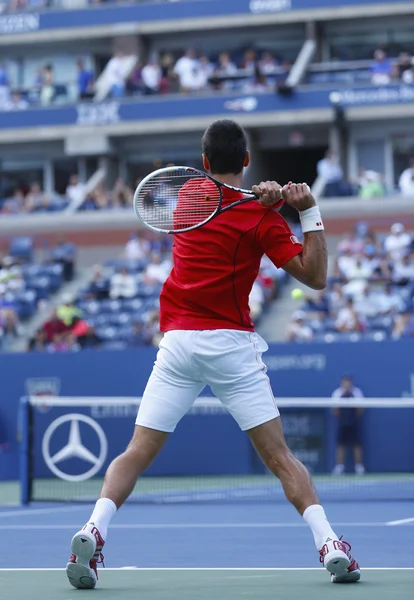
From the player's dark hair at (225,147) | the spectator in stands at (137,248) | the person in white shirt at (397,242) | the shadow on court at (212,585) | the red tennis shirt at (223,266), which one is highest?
the player's dark hair at (225,147)

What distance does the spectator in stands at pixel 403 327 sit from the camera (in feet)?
58.4

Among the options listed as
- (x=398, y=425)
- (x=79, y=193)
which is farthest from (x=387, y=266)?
(x=79, y=193)

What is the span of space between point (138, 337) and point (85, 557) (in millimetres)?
13777

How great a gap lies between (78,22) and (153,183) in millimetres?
26688

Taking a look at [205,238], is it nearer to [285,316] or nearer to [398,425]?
[398,425]

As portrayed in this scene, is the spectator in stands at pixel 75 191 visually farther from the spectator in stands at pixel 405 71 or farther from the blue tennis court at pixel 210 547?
the blue tennis court at pixel 210 547

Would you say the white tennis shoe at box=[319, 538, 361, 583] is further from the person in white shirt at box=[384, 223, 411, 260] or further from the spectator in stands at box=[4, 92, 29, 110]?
the spectator in stands at box=[4, 92, 29, 110]

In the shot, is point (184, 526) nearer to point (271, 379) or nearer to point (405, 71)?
point (271, 379)

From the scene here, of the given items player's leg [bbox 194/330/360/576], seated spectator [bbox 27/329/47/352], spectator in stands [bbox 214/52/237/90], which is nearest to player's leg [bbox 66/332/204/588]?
player's leg [bbox 194/330/360/576]

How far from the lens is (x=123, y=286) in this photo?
72.1ft

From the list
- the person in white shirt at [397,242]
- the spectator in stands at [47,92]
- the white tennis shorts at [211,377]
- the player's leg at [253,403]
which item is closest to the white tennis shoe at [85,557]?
the white tennis shorts at [211,377]

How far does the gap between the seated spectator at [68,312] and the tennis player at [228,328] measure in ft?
47.6

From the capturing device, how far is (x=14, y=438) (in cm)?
1828

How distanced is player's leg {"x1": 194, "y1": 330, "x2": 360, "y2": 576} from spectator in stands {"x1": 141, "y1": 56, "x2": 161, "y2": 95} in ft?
81.3
